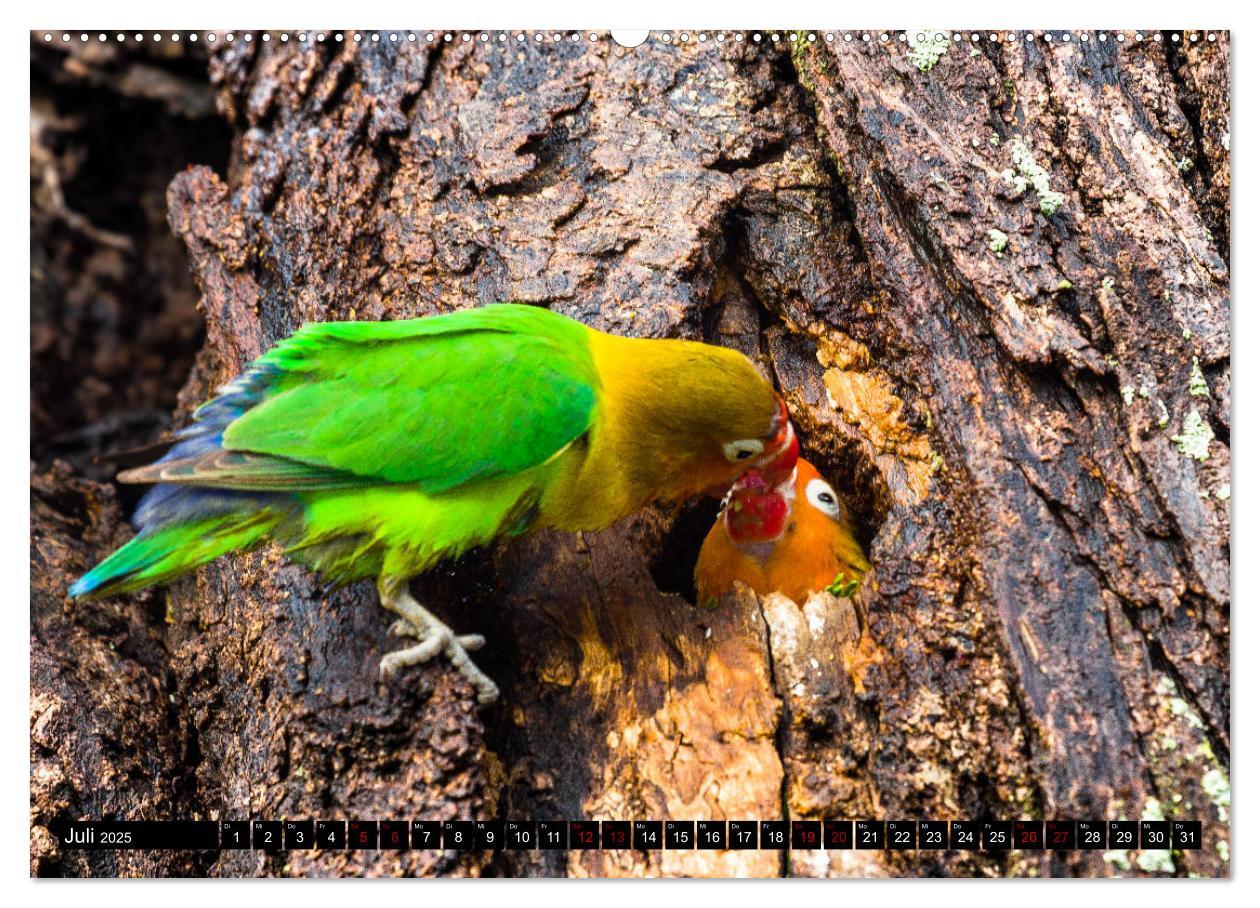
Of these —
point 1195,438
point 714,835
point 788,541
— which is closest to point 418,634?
point 714,835

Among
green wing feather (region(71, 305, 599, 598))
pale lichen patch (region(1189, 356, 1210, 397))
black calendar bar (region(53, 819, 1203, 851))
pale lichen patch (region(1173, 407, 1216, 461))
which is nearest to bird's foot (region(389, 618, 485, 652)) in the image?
green wing feather (region(71, 305, 599, 598))

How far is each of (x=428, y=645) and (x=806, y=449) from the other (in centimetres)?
166

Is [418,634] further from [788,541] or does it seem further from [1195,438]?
[1195,438]

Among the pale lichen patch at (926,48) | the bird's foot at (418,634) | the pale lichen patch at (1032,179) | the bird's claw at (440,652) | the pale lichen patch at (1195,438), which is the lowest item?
the bird's claw at (440,652)

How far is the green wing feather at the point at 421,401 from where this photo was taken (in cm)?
340

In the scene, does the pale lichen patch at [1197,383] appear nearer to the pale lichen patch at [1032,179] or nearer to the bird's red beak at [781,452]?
the pale lichen patch at [1032,179]

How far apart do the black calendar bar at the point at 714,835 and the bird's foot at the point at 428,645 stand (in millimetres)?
401

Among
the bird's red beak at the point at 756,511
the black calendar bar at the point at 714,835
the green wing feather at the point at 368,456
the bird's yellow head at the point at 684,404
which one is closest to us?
the black calendar bar at the point at 714,835

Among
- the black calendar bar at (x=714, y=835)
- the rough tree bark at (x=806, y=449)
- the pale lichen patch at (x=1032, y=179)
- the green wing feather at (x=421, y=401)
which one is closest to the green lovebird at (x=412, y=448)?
the green wing feather at (x=421, y=401)

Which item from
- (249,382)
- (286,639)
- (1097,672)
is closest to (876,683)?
(1097,672)

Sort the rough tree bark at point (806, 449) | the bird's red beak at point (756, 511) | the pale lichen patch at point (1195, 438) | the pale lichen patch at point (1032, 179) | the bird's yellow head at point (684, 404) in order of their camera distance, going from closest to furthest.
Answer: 1. the rough tree bark at point (806, 449)
2. the pale lichen patch at point (1195, 438)
3. the bird's yellow head at point (684, 404)
4. the pale lichen patch at point (1032, 179)
5. the bird's red beak at point (756, 511)

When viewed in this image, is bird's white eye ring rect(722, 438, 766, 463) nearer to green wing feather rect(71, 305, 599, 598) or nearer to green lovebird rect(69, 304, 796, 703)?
green lovebird rect(69, 304, 796, 703)

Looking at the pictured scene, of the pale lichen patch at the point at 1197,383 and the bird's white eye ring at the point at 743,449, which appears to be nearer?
the pale lichen patch at the point at 1197,383

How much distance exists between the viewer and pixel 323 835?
319cm
